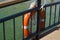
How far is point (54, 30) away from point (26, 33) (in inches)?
36.2

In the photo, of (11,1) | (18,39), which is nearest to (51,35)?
(18,39)

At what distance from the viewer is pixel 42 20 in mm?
3434

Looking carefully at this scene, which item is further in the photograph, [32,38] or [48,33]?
[48,33]

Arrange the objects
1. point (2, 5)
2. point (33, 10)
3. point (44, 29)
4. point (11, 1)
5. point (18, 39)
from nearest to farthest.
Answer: point (33, 10) < point (44, 29) < point (18, 39) < point (2, 5) < point (11, 1)

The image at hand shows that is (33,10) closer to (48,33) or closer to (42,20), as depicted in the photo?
(42,20)

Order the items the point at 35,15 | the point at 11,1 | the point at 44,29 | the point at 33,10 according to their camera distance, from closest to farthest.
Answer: the point at 33,10 → the point at 35,15 → the point at 44,29 → the point at 11,1

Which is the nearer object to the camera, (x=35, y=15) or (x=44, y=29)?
(x=35, y=15)

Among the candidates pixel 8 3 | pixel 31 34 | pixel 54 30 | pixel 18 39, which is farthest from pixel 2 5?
pixel 31 34

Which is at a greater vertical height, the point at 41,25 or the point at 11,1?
A: the point at 41,25

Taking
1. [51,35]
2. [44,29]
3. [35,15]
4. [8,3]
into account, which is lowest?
[8,3]

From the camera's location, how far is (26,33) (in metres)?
3.23

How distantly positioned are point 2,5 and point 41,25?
861 cm

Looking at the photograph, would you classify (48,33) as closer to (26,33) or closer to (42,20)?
(42,20)

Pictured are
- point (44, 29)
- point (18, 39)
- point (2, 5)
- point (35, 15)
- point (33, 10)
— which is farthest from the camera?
point (2, 5)
